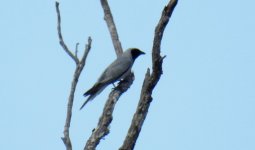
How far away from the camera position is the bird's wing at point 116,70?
11.6 m

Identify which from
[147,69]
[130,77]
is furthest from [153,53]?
[130,77]

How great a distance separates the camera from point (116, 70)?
1165 centimetres

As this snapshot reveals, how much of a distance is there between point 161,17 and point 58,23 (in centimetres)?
138

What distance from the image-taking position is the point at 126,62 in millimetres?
11891

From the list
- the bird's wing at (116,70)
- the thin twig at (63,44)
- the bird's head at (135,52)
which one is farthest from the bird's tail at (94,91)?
the thin twig at (63,44)

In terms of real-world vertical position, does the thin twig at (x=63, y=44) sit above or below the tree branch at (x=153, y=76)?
above

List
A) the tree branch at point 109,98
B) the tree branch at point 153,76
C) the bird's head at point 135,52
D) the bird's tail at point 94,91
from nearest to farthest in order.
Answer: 1. the tree branch at point 153,76
2. the tree branch at point 109,98
3. the bird's tail at point 94,91
4. the bird's head at point 135,52

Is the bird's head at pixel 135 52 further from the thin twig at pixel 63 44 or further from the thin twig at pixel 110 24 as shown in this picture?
the thin twig at pixel 63 44

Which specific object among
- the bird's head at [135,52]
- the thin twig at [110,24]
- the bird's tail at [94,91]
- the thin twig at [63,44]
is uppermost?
the bird's head at [135,52]

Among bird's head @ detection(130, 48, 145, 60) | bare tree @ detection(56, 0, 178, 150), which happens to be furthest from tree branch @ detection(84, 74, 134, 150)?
bird's head @ detection(130, 48, 145, 60)

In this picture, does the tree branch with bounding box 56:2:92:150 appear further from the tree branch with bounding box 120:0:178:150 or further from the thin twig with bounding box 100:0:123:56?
the thin twig with bounding box 100:0:123:56

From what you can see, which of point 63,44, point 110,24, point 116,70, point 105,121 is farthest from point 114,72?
point 105,121

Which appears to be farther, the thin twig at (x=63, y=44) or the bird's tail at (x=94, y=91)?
the bird's tail at (x=94, y=91)

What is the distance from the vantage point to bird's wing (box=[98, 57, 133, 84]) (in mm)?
11570
